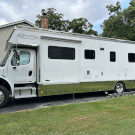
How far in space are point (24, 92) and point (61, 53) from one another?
2431mm

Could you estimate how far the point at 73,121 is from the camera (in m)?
4.23

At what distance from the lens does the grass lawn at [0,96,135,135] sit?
361cm

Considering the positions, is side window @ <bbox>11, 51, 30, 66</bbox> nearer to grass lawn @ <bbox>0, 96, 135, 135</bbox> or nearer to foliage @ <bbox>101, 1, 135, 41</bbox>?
grass lawn @ <bbox>0, 96, 135, 135</bbox>

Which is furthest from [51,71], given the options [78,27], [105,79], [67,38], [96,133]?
[78,27]

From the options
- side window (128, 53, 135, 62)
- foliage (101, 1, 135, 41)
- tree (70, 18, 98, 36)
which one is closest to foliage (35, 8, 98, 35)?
tree (70, 18, 98, 36)

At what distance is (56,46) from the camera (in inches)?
281

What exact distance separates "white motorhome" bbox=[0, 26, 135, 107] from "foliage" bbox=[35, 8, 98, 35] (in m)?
28.5

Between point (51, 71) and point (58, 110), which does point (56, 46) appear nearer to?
point (51, 71)

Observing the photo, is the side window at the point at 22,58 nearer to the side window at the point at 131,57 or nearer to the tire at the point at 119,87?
the tire at the point at 119,87

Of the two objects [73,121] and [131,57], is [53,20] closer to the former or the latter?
[131,57]

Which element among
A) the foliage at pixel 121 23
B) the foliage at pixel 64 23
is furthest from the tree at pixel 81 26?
the foliage at pixel 121 23

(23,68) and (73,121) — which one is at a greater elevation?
(23,68)

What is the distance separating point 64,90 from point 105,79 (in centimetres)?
254

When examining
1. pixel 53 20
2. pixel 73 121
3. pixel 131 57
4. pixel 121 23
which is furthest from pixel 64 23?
pixel 73 121
